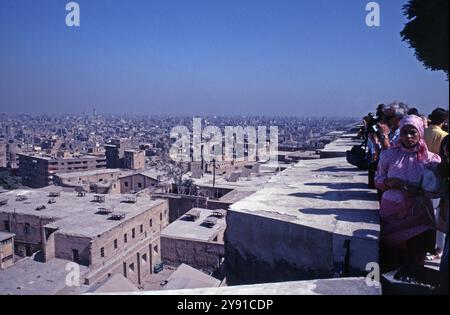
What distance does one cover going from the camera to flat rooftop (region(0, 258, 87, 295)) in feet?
36.8

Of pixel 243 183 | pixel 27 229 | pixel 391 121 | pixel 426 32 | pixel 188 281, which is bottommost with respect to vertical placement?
pixel 27 229

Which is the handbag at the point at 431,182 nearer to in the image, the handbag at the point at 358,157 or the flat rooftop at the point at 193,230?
the handbag at the point at 358,157

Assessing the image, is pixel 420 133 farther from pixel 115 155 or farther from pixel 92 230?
pixel 115 155

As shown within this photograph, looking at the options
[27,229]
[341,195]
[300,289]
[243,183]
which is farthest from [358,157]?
[243,183]

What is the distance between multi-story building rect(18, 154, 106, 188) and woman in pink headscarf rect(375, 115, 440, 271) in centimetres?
4168

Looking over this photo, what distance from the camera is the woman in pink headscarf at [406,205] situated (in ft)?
7.57

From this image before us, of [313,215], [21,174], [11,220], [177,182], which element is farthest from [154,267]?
[21,174]

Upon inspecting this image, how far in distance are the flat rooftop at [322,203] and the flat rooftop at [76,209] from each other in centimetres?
1157

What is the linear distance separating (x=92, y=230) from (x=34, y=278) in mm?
2713

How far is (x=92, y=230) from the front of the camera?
14312 mm

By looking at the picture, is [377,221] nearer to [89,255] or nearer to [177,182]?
[89,255]

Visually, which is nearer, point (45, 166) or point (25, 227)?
point (25, 227)

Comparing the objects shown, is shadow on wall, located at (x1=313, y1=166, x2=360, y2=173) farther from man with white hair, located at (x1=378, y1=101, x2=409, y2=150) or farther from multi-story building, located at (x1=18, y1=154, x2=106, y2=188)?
multi-story building, located at (x1=18, y1=154, x2=106, y2=188)
